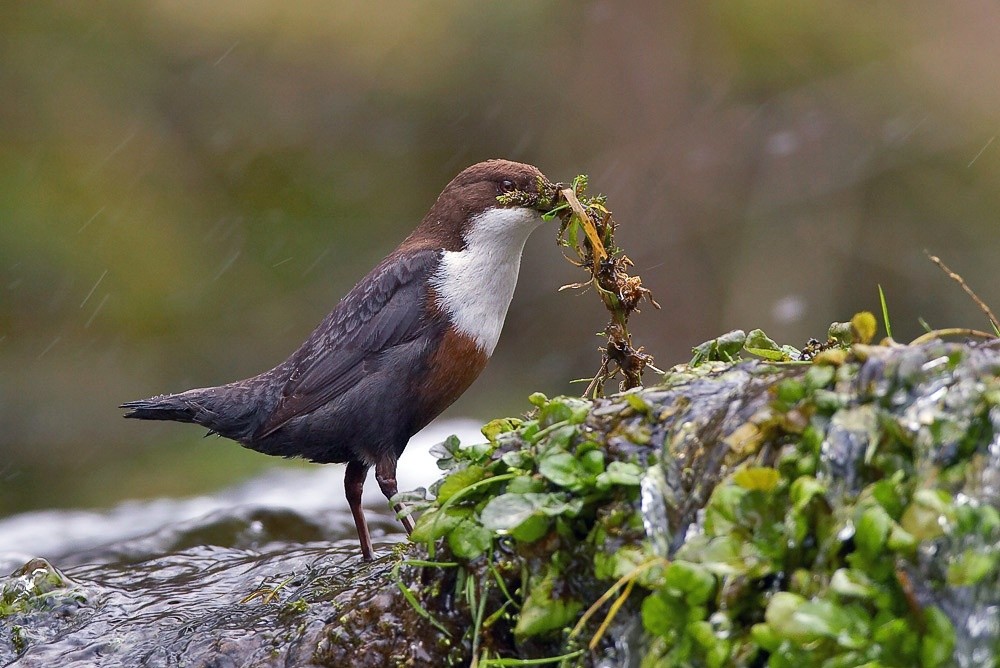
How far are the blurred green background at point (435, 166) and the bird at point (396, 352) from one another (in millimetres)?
3587

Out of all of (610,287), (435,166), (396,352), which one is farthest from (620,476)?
(435,166)

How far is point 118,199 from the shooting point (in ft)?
27.7

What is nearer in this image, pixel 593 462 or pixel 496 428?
pixel 593 462

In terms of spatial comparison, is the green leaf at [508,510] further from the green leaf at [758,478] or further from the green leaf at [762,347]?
the green leaf at [762,347]

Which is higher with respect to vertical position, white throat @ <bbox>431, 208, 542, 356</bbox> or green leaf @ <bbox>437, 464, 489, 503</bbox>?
white throat @ <bbox>431, 208, 542, 356</bbox>

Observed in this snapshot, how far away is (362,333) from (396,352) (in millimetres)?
170

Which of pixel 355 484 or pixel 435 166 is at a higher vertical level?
pixel 435 166

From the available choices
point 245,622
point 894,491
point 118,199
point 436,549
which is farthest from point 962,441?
point 118,199

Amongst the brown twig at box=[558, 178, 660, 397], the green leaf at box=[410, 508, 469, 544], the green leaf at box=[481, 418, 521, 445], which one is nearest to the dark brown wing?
the brown twig at box=[558, 178, 660, 397]

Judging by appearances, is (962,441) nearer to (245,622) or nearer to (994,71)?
(245,622)

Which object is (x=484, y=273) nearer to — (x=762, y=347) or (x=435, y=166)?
(x=762, y=347)

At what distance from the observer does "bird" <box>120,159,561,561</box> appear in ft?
13.4

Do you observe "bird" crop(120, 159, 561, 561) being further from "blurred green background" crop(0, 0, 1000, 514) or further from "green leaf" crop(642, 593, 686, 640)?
"blurred green background" crop(0, 0, 1000, 514)

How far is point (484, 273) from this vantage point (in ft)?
13.7
